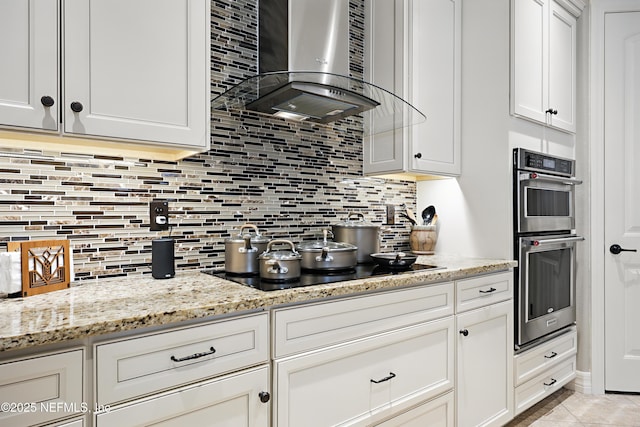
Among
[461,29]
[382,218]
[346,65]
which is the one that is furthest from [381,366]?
[461,29]

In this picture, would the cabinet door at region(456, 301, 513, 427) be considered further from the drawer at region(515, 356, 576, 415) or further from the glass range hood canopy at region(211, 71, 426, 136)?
the glass range hood canopy at region(211, 71, 426, 136)

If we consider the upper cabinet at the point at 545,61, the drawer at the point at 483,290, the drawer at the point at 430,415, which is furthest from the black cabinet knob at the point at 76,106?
the upper cabinet at the point at 545,61

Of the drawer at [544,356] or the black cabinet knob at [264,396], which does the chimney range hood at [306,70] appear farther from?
the drawer at [544,356]

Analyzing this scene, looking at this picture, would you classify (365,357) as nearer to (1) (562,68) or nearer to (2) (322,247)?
(2) (322,247)

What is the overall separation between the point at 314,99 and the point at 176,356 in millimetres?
1189

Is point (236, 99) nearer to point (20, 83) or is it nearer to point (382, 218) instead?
point (20, 83)

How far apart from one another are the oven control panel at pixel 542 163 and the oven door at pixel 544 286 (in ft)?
1.30

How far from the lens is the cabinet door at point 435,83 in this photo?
220 cm

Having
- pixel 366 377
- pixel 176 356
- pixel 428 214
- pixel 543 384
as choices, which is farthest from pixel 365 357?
pixel 543 384

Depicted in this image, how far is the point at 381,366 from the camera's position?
159cm

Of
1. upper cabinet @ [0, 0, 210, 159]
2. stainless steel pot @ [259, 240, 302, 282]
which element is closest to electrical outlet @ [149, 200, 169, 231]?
upper cabinet @ [0, 0, 210, 159]

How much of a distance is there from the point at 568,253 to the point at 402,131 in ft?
4.60

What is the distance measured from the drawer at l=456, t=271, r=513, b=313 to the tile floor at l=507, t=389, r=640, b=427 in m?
0.80

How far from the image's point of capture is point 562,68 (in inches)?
104
